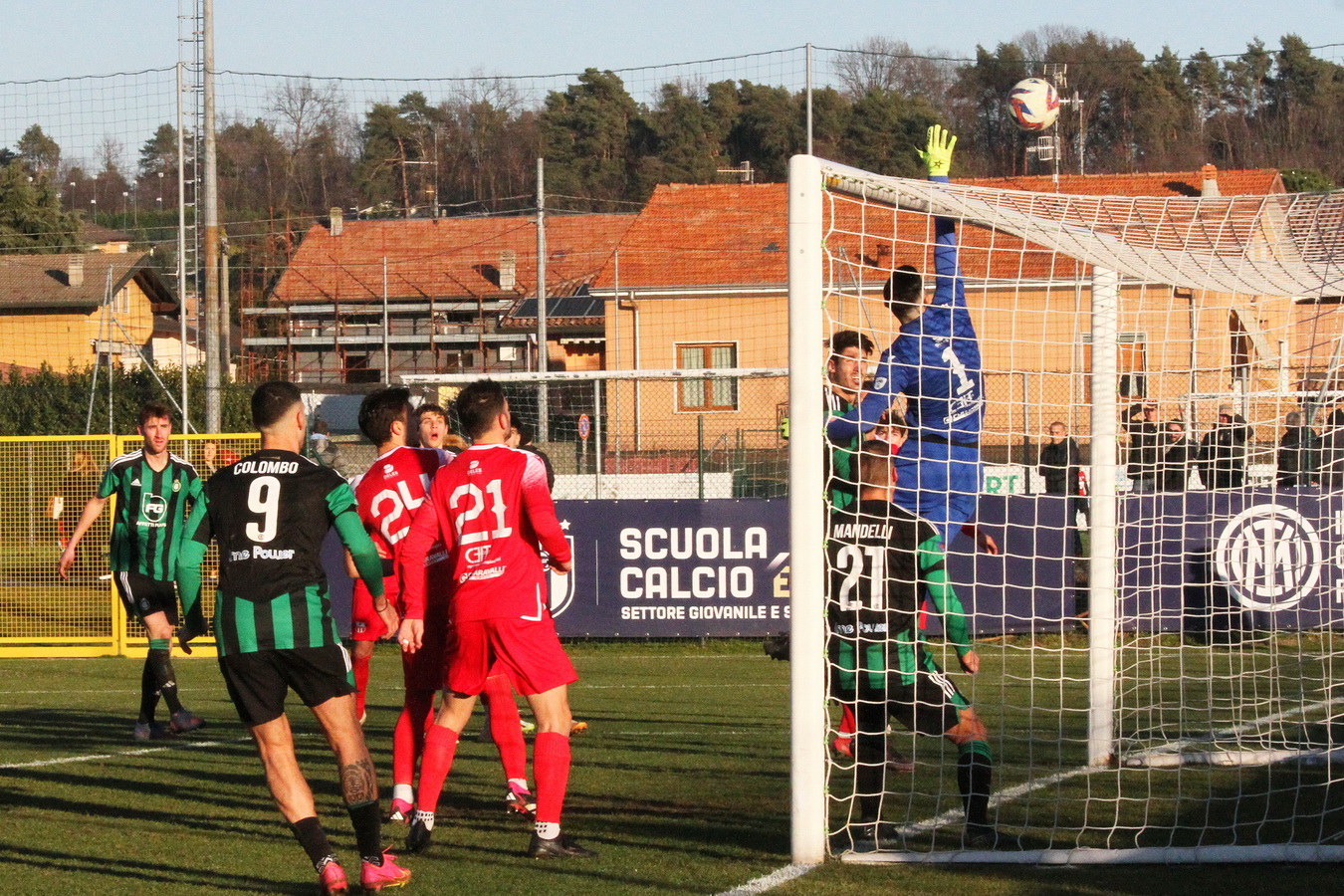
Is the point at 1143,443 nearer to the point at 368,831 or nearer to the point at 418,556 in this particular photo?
the point at 418,556

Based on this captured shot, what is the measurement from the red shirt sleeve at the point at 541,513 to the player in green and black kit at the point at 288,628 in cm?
72

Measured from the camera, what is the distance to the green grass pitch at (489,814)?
16.5 ft

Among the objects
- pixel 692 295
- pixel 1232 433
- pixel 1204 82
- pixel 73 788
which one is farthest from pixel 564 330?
pixel 73 788

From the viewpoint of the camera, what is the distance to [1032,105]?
13523mm

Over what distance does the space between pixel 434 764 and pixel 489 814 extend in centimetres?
85

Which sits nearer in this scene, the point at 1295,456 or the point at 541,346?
the point at 1295,456

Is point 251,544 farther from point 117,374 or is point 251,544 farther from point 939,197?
point 117,374

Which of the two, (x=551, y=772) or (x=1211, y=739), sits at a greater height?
(x=551, y=772)

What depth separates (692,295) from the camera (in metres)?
29.6

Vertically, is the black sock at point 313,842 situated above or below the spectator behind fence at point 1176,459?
below

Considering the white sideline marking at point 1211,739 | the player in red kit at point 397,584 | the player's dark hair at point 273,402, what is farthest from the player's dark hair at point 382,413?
the white sideline marking at point 1211,739

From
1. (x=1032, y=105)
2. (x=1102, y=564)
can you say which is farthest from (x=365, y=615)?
(x=1032, y=105)

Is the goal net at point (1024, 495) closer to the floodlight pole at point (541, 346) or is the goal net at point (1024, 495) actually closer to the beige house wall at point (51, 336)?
the floodlight pole at point (541, 346)

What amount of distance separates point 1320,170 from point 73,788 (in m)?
35.1
